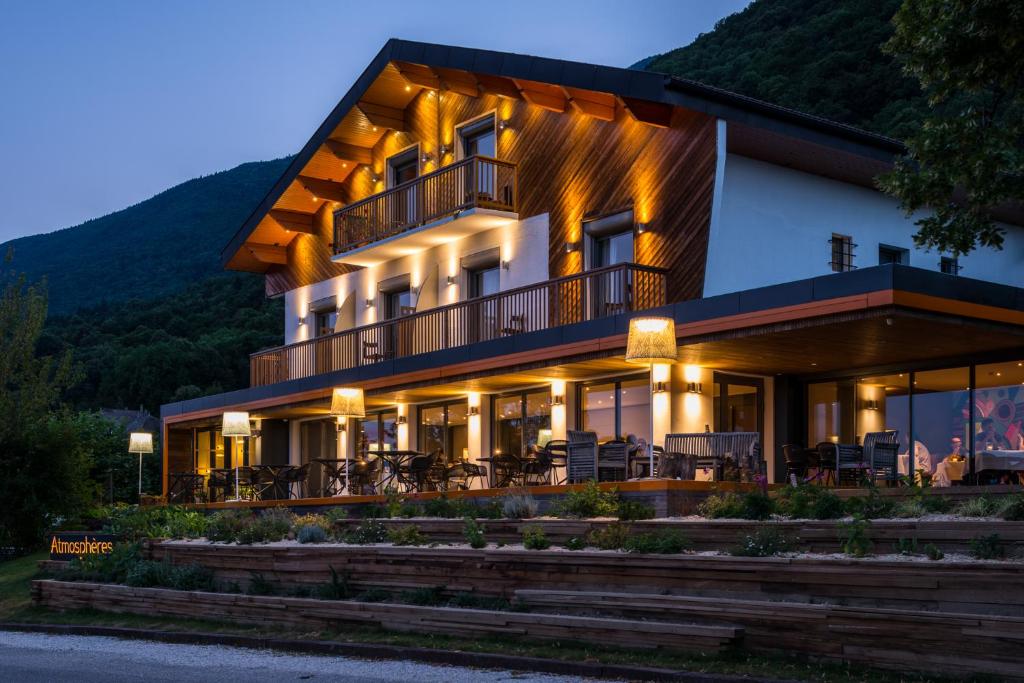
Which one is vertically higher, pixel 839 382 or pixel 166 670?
pixel 839 382

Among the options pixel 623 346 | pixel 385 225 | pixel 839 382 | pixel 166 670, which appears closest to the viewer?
pixel 166 670

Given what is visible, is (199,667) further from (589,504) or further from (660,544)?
(589,504)

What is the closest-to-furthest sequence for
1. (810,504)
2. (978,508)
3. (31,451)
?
(978,508)
(810,504)
(31,451)

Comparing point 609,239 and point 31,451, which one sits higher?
point 609,239

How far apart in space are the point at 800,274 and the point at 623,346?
371cm

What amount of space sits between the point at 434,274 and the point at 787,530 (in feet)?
48.6

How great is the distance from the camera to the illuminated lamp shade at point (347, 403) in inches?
846

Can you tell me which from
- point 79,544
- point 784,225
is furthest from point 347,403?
point 784,225

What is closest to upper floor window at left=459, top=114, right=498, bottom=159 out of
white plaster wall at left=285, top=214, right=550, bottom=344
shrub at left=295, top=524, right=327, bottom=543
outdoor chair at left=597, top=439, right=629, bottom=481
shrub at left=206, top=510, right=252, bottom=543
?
white plaster wall at left=285, top=214, right=550, bottom=344

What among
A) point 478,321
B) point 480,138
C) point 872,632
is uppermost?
point 480,138

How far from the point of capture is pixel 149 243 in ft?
315

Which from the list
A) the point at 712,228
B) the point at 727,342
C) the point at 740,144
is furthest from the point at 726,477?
the point at 740,144

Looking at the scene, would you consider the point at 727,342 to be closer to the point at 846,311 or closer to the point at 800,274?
the point at 846,311

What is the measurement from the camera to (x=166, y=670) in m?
10.7
